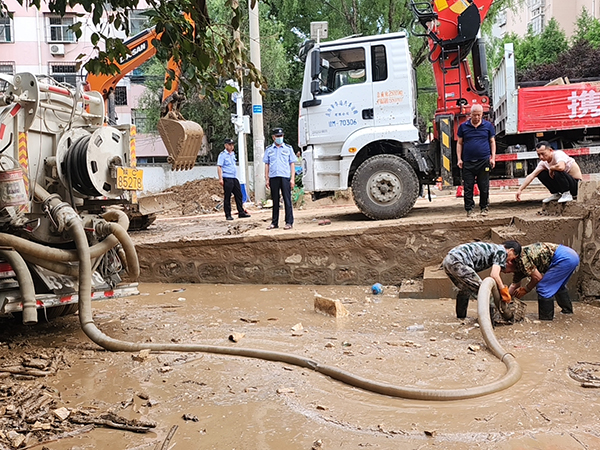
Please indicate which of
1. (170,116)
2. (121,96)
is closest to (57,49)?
(121,96)

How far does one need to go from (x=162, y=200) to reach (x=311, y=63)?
6080 mm

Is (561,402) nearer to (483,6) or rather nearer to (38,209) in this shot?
(38,209)

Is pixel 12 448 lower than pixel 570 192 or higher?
lower

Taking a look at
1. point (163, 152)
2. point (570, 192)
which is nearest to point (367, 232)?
point (570, 192)

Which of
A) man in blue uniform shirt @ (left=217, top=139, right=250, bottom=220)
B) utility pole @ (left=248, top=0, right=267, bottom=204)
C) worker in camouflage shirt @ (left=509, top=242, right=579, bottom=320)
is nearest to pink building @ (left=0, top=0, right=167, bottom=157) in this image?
utility pole @ (left=248, top=0, right=267, bottom=204)

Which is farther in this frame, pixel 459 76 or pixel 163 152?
pixel 163 152

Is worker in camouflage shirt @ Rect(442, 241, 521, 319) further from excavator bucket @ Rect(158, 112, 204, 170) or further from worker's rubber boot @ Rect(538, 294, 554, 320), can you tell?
excavator bucket @ Rect(158, 112, 204, 170)

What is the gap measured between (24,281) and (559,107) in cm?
760

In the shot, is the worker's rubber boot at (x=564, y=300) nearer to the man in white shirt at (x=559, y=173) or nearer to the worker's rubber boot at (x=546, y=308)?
the worker's rubber boot at (x=546, y=308)

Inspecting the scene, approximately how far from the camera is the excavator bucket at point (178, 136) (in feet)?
31.6

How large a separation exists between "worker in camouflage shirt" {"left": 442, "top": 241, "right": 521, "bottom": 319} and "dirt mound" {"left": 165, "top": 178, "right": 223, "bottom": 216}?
518 inches

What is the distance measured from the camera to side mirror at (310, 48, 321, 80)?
9.30 m

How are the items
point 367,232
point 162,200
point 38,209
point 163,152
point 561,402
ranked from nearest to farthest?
point 561,402, point 38,209, point 367,232, point 162,200, point 163,152

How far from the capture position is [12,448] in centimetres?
331
